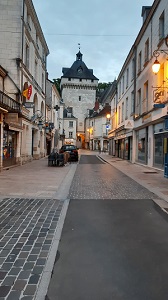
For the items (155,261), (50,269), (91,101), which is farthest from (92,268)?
(91,101)

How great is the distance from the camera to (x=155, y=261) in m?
3.26

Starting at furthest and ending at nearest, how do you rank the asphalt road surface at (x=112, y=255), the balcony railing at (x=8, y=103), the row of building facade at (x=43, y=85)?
the row of building facade at (x=43, y=85), the balcony railing at (x=8, y=103), the asphalt road surface at (x=112, y=255)

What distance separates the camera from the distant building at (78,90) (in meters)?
73.2

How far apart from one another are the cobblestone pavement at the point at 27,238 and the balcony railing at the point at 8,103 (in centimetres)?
686

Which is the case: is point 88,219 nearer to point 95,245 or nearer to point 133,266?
point 95,245

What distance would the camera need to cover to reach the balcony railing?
1319 centimetres

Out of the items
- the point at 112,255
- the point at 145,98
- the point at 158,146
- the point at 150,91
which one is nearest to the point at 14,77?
the point at 150,91

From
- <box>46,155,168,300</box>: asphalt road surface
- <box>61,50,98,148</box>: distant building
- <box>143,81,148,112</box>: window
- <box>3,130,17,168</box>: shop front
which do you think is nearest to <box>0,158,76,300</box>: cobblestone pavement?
<box>46,155,168,300</box>: asphalt road surface

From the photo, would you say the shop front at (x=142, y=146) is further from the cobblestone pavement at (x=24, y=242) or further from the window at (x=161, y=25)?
the cobblestone pavement at (x=24, y=242)

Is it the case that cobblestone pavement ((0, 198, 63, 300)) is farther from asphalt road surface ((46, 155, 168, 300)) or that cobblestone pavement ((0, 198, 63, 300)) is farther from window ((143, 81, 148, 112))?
window ((143, 81, 148, 112))

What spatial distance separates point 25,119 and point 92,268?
17032 mm

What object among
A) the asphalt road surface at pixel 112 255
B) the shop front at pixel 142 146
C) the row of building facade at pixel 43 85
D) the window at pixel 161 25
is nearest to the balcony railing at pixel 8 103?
the row of building facade at pixel 43 85

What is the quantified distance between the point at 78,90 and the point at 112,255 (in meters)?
73.1

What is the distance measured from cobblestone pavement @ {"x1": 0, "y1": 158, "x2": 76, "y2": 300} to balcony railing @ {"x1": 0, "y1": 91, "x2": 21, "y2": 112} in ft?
22.5
